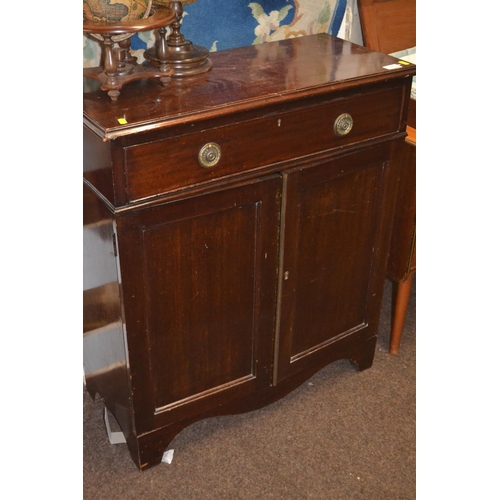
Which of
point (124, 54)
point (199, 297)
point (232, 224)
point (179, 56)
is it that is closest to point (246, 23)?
point (179, 56)

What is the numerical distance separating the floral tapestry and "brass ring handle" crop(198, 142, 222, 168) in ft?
1.56

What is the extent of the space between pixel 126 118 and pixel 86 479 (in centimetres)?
102

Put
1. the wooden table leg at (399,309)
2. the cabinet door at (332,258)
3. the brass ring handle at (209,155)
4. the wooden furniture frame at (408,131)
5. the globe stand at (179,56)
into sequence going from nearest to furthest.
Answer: the brass ring handle at (209,155) < the globe stand at (179,56) < the cabinet door at (332,258) < the wooden furniture frame at (408,131) < the wooden table leg at (399,309)

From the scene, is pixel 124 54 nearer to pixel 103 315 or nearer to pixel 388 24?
pixel 103 315

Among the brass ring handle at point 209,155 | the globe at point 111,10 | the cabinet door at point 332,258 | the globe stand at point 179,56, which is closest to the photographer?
the globe at point 111,10

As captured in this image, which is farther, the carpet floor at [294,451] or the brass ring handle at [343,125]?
the carpet floor at [294,451]

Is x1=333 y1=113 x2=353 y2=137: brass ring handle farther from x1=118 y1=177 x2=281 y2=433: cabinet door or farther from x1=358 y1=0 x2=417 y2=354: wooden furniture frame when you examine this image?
x1=358 y1=0 x2=417 y2=354: wooden furniture frame

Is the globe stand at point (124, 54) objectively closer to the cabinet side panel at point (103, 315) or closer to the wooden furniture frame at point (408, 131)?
the cabinet side panel at point (103, 315)

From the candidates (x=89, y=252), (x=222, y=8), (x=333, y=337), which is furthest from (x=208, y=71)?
(x=333, y=337)

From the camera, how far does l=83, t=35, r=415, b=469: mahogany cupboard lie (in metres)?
1.34

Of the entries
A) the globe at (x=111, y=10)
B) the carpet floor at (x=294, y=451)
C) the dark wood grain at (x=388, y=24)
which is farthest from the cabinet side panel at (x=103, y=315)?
the dark wood grain at (x=388, y=24)

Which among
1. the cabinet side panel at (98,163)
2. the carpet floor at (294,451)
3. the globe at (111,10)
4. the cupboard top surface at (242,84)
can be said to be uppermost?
the globe at (111,10)

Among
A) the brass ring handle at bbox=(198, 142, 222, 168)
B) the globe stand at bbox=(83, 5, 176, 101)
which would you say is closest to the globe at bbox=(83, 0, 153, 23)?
the globe stand at bbox=(83, 5, 176, 101)

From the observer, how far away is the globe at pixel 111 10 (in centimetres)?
124
